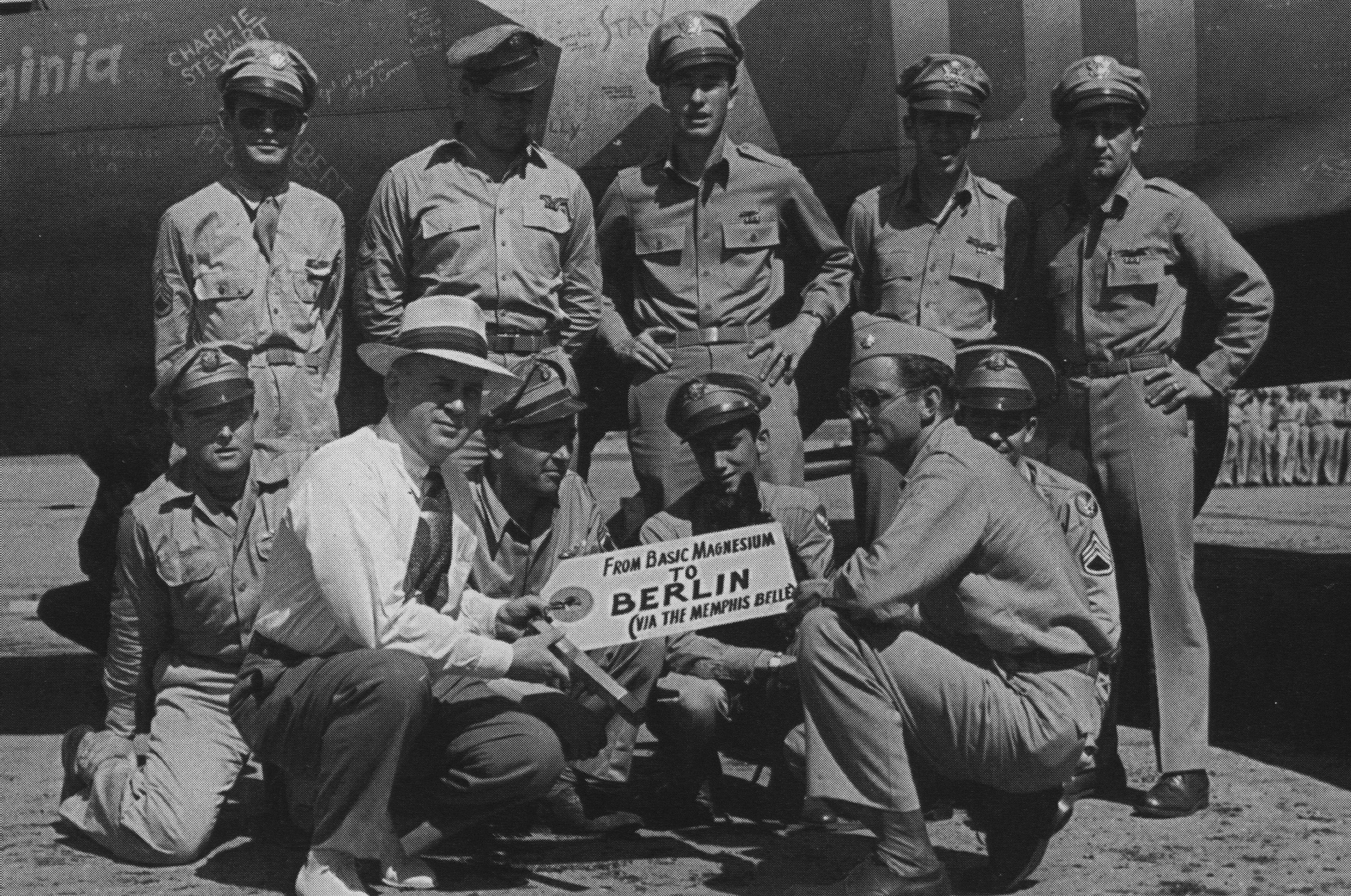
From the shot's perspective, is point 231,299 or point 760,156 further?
point 760,156

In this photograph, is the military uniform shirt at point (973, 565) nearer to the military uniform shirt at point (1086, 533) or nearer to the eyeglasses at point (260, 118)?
the military uniform shirt at point (1086, 533)

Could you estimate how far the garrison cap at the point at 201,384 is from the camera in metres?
5.30

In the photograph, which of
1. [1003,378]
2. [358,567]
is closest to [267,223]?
[358,567]

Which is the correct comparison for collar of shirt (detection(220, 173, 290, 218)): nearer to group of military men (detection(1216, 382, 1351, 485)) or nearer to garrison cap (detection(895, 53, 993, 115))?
garrison cap (detection(895, 53, 993, 115))

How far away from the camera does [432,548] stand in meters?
4.50

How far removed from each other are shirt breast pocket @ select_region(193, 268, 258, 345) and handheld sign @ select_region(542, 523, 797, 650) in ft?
5.44

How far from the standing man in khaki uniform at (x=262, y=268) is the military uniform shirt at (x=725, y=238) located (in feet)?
3.90

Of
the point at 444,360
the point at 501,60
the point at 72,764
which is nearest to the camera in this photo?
the point at 444,360

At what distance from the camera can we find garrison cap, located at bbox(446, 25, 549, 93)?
580 cm

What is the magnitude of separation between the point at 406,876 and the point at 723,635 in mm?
1504

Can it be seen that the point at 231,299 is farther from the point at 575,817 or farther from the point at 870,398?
the point at 870,398

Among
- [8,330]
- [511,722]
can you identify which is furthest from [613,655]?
[8,330]

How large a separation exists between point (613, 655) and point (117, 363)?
3.21 metres

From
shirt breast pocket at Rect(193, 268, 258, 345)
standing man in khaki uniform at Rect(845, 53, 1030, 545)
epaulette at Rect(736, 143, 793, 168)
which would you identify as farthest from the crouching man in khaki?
shirt breast pocket at Rect(193, 268, 258, 345)
